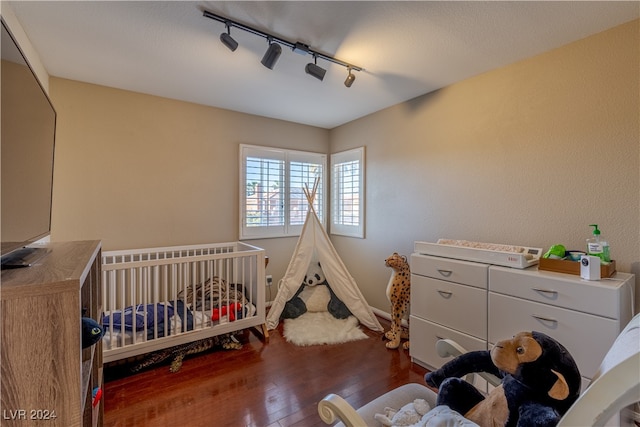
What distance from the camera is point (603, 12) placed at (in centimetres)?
154

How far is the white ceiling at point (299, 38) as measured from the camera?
152 cm

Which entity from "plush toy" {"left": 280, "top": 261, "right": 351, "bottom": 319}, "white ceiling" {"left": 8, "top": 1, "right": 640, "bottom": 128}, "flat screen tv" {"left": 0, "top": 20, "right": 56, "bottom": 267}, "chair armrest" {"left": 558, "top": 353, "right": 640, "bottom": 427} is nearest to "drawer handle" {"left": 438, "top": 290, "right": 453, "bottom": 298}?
"plush toy" {"left": 280, "top": 261, "right": 351, "bottom": 319}

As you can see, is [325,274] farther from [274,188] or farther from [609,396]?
[609,396]

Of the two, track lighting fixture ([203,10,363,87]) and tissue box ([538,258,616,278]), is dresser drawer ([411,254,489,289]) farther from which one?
track lighting fixture ([203,10,363,87])

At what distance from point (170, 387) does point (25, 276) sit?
164 centimetres

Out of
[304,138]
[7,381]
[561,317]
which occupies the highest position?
[304,138]

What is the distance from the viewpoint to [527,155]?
2043 mm

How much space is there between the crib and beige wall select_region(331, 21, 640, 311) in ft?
4.94

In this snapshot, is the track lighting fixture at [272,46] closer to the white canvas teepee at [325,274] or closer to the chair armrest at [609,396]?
the white canvas teepee at [325,274]

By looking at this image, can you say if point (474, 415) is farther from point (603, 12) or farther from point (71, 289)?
point (603, 12)

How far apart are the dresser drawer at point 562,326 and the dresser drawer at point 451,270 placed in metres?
0.13

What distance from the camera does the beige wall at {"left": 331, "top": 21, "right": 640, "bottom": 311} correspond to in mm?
1672

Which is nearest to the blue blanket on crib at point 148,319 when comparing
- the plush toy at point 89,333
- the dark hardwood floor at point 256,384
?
the dark hardwood floor at point 256,384

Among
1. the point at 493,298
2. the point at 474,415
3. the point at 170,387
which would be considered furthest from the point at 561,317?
the point at 170,387
